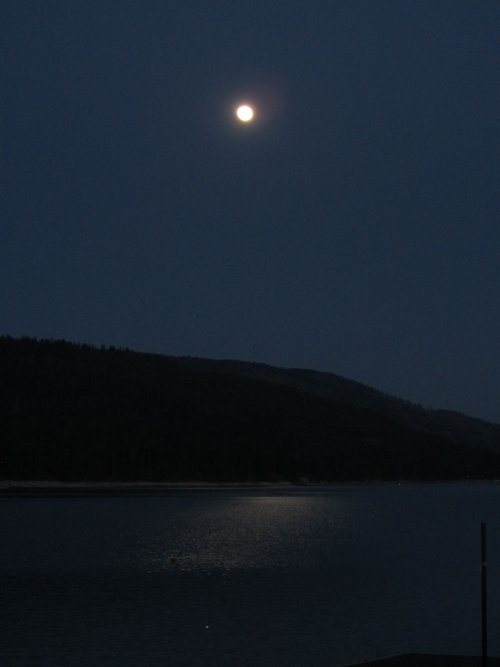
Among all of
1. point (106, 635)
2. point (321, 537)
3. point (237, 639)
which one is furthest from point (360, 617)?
point (321, 537)

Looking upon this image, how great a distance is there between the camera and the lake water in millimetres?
40719

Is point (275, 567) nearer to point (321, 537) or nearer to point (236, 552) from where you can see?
point (236, 552)

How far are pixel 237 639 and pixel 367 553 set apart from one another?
1940 inches

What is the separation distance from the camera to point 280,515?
162 meters

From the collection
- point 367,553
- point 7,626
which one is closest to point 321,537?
point 367,553

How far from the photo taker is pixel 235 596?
57281mm

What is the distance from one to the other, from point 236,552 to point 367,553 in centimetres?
1129

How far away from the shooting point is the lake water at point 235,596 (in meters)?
40.7

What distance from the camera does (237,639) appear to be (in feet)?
141

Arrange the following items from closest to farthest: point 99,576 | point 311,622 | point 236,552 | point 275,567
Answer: point 311,622
point 99,576
point 275,567
point 236,552

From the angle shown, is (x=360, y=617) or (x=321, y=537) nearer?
(x=360, y=617)

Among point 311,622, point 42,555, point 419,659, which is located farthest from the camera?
point 42,555

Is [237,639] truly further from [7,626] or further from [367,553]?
[367,553]

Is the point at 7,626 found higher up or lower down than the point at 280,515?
lower down
